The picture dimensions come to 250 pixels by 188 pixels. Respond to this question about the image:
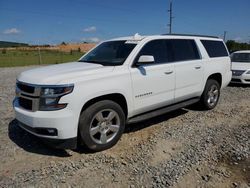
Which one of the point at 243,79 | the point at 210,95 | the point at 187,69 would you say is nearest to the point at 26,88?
the point at 187,69

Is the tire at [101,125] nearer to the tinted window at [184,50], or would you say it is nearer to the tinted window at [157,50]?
the tinted window at [157,50]

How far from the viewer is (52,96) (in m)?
3.56

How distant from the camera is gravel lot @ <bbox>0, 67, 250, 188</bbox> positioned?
336 centimetres

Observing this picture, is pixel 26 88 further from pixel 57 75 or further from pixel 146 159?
pixel 146 159

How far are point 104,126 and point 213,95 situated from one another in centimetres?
364

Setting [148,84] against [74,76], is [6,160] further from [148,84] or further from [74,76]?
[148,84]

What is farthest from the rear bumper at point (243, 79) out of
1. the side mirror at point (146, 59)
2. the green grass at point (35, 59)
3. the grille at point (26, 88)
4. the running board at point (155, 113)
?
the green grass at point (35, 59)

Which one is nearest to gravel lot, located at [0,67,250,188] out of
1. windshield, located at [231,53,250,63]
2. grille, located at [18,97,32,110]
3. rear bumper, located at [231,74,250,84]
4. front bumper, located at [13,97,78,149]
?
front bumper, located at [13,97,78,149]

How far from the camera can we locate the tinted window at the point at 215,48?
6.26m

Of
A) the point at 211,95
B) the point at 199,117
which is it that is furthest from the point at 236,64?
the point at 199,117

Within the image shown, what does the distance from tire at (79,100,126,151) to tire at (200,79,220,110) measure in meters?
2.77

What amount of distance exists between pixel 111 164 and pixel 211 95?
12.4ft

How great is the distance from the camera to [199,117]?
5980mm

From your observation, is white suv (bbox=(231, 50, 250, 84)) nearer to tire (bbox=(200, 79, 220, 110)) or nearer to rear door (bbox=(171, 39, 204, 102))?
tire (bbox=(200, 79, 220, 110))
